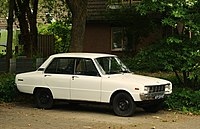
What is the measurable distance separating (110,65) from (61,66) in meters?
1.42

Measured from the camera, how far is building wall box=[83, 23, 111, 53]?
3086 cm

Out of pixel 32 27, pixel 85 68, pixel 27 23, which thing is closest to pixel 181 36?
pixel 85 68

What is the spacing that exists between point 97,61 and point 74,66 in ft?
2.33

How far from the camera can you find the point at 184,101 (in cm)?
1363

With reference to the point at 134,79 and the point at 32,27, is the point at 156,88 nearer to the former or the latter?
the point at 134,79

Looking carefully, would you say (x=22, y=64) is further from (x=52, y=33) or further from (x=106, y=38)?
(x=52, y=33)

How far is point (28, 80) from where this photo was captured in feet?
45.6

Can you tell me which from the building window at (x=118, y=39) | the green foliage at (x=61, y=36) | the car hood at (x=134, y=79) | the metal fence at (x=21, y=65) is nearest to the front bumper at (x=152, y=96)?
the car hood at (x=134, y=79)

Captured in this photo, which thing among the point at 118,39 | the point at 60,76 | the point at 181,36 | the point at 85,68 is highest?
the point at 181,36

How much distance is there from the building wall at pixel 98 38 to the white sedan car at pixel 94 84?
17.0 meters

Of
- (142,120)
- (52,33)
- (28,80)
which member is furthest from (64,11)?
(142,120)

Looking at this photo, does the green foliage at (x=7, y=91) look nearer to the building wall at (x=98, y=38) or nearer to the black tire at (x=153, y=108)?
the black tire at (x=153, y=108)

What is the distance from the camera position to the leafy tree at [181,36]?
540 inches

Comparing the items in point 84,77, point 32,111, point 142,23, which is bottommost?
point 32,111
